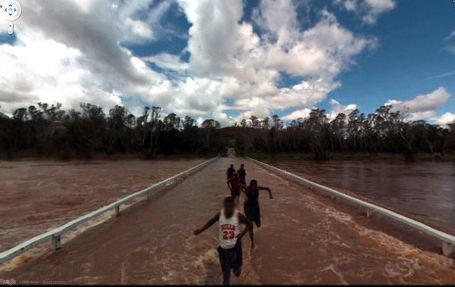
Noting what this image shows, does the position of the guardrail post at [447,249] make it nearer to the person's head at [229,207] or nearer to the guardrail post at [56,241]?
the person's head at [229,207]

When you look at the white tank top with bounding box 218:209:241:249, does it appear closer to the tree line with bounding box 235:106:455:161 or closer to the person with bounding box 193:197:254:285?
the person with bounding box 193:197:254:285

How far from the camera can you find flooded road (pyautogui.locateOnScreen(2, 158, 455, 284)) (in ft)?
17.3

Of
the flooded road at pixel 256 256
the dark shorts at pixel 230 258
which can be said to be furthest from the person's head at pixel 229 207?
the flooded road at pixel 256 256

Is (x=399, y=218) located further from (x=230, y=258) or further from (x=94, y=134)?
(x=94, y=134)

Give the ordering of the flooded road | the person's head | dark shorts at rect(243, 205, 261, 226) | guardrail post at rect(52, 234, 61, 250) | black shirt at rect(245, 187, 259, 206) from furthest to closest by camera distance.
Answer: dark shorts at rect(243, 205, 261, 226), black shirt at rect(245, 187, 259, 206), guardrail post at rect(52, 234, 61, 250), the flooded road, the person's head

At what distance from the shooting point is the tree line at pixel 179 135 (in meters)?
83.6

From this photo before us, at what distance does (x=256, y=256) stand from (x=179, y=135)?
87.6 m

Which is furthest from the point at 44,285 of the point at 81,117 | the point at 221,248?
the point at 81,117

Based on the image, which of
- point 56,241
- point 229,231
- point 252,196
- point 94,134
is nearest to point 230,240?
point 229,231

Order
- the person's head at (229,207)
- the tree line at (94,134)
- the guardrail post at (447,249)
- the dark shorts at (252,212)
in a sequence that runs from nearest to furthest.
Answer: the person's head at (229,207) < the guardrail post at (447,249) < the dark shorts at (252,212) < the tree line at (94,134)

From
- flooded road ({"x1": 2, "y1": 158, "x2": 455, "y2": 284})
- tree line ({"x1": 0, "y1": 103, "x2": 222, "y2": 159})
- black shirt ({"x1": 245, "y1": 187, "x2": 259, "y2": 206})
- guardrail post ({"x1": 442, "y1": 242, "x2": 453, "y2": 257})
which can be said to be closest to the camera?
flooded road ({"x1": 2, "y1": 158, "x2": 455, "y2": 284})

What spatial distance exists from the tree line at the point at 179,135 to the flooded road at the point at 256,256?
6740 centimetres

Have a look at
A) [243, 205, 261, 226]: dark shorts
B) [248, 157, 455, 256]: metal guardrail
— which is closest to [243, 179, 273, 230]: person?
[243, 205, 261, 226]: dark shorts

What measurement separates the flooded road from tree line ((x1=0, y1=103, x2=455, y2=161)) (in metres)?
67.4
